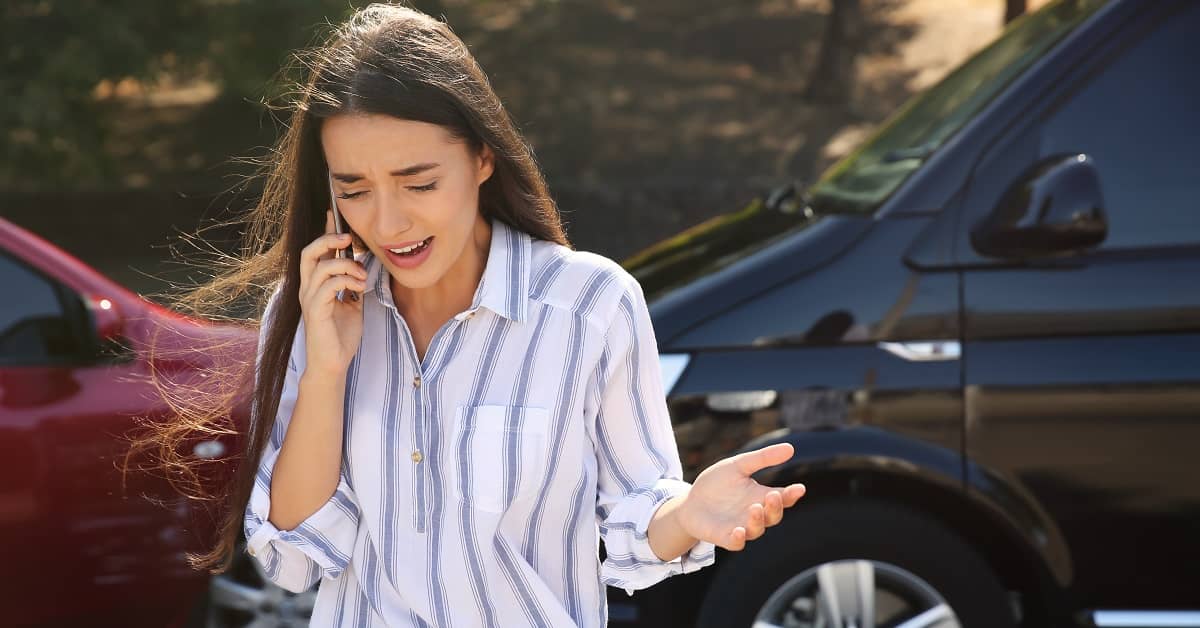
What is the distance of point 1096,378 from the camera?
11.7ft

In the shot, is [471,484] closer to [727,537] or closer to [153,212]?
[727,537]

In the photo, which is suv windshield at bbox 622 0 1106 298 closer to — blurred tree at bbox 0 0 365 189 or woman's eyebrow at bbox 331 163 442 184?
woman's eyebrow at bbox 331 163 442 184

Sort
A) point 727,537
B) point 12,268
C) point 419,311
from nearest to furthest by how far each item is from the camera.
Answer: point 727,537 < point 419,311 < point 12,268

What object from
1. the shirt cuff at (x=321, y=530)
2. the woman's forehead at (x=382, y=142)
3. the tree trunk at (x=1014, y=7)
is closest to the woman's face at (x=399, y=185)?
the woman's forehead at (x=382, y=142)

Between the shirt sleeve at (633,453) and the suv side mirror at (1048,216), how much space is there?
64.7 inches

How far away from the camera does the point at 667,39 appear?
1694 cm

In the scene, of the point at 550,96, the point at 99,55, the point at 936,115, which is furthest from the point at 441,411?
the point at 550,96

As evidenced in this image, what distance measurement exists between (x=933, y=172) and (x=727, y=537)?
1.98m

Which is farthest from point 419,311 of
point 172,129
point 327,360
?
point 172,129

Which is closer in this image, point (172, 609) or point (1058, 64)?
point (1058, 64)

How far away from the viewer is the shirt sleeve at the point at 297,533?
2139 mm

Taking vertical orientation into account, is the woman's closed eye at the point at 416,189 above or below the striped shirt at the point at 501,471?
above

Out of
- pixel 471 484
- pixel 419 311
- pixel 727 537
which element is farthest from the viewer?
pixel 419 311

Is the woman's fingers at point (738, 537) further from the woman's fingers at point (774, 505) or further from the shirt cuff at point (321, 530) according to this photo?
the shirt cuff at point (321, 530)
